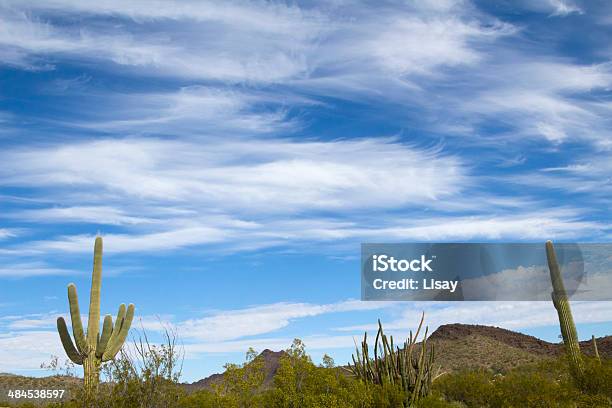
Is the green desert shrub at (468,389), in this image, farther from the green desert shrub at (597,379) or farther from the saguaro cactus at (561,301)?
the saguaro cactus at (561,301)

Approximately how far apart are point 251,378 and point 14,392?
1056 inches

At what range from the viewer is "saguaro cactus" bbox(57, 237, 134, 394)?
89.8 feet

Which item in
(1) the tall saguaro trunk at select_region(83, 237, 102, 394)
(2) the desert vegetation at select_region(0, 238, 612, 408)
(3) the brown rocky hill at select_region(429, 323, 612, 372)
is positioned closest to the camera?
(2) the desert vegetation at select_region(0, 238, 612, 408)

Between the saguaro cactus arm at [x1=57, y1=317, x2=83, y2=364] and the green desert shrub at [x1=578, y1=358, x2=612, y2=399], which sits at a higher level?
the saguaro cactus arm at [x1=57, y1=317, x2=83, y2=364]

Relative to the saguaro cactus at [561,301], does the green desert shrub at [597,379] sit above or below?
below

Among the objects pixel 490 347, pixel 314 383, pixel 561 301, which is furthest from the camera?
pixel 490 347

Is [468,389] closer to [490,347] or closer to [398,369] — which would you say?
[398,369]

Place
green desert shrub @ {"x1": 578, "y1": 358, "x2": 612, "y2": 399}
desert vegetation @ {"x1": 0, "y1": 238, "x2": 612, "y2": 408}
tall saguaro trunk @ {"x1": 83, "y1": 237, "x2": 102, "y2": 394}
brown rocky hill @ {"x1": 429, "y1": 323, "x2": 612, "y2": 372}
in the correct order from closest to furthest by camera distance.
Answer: desert vegetation @ {"x1": 0, "y1": 238, "x2": 612, "y2": 408} < green desert shrub @ {"x1": 578, "y1": 358, "x2": 612, "y2": 399} < tall saguaro trunk @ {"x1": 83, "y1": 237, "x2": 102, "y2": 394} < brown rocky hill @ {"x1": 429, "y1": 323, "x2": 612, "y2": 372}

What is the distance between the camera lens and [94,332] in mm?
27406

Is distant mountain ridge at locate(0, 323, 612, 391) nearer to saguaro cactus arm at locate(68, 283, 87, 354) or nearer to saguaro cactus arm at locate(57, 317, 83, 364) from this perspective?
saguaro cactus arm at locate(57, 317, 83, 364)

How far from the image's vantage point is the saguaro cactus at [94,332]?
27375 millimetres

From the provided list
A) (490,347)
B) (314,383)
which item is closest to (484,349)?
(490,347)

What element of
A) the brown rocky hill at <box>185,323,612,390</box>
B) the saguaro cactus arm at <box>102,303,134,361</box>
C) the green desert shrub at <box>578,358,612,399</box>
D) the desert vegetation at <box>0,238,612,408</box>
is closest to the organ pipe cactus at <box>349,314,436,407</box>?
the desert vegetation at <box>0,238,612,408</box>

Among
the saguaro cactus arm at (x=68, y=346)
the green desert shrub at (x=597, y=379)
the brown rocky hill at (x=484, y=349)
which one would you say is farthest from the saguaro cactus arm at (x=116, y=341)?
the green desert shrub at (x=597, y=379)
